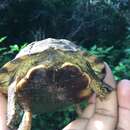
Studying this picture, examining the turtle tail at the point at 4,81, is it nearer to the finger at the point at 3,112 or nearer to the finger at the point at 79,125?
the finger at the point at 3,112

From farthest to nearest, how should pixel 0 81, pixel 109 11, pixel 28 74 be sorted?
1. pixel 109 11
2. pixel 0 81
3. pixel 28 74

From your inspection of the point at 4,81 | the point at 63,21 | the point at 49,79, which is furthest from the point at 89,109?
the point at 63,21

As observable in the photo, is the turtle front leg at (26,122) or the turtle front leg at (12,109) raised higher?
the turtle front leg at (12,109)

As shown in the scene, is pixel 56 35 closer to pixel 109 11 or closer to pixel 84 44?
pixel 84 44

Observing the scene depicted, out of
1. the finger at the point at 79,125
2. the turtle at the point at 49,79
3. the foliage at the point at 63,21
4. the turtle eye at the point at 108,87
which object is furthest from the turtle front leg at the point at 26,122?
the foliage at the point at 63,21

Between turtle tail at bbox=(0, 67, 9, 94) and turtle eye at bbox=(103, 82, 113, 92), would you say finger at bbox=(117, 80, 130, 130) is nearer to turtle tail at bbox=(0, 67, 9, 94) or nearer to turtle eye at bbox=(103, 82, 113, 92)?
turtle eye at bbox=(103, 82, 113, 92)

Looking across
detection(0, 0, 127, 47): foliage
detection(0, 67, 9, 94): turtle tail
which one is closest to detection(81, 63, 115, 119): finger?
detection(0, 67, 9, 94): turtle tail

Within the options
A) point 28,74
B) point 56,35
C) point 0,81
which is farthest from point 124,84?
point 56,35
